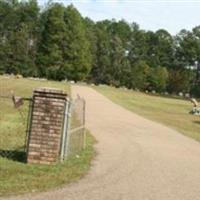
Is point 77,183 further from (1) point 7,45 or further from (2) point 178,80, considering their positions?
(2) point 178,80

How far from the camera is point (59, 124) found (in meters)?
12.9

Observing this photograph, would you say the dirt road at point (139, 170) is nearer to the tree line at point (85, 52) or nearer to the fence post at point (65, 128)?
the fence post at point (65, 128)

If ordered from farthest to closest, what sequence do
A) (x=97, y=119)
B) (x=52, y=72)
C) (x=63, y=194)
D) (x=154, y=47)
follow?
(x=154, y=47), (x=52, y=72), (x=97, y=119), (x=63, y=194)

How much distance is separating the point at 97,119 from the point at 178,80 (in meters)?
93.2

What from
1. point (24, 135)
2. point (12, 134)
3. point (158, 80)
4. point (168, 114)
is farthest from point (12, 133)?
point (158, 80)

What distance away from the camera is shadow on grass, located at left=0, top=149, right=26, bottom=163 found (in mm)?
13250

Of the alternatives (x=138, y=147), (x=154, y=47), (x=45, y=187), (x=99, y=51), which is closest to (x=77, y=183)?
(x=45, y=187)

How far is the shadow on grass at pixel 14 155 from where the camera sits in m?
13.2

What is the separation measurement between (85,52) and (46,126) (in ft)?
313

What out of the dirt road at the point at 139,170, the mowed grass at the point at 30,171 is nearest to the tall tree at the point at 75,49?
the dirt road at the point at 139,170

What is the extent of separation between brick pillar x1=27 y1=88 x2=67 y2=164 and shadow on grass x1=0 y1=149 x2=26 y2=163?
394 mm

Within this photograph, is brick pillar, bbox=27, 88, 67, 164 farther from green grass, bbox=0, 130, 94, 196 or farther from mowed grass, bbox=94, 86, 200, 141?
Result: mowed grass, bbox=94, 86, 200, 141

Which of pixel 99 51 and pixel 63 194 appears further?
pixel 99 51

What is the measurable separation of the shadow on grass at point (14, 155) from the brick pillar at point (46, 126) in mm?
394
